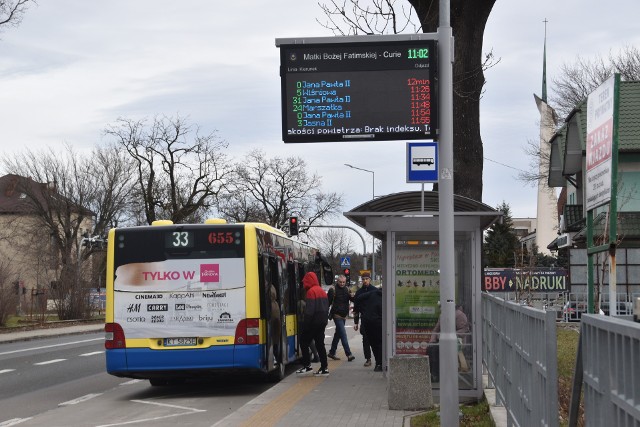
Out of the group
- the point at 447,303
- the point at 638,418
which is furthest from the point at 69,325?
the point at 638,418

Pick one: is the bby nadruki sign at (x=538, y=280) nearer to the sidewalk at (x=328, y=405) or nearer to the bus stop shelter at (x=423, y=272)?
the sidewalk at (x=328, y=405)

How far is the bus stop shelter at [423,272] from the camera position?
44.8ft

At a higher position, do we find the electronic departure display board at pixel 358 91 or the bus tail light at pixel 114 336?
the electronic departure display board at pixel 358 91

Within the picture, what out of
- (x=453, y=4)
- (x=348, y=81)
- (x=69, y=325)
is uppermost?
(x=453, y=4)

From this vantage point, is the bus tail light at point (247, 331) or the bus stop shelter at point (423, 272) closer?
the bus stop shelter at point (423, 272)

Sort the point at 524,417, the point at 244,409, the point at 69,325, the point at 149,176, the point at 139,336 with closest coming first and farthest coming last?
1. the point at 524,417
2. the point at 244,409
3. the point at 139,336
4. the point at 69,325
5. the point at 149,176

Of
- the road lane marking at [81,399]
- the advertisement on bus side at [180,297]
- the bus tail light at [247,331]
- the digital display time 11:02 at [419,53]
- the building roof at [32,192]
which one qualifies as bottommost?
the road lane marking at [81,399]

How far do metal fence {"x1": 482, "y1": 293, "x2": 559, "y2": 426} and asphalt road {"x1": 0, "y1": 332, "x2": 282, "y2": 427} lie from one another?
15.4ft

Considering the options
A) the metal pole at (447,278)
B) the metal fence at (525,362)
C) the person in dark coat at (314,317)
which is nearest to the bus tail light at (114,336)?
the person in dark coat at (314,317)

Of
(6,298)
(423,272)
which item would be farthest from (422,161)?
(6,298)

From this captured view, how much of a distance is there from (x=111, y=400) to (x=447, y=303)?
Result: 24.7ft

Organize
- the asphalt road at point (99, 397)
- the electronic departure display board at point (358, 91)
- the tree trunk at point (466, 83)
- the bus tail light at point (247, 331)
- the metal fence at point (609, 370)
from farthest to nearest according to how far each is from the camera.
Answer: the tree trunk at point (466, 83), the bus tail light at point (247, 331), the asphalt road at point (99, 397), the electronic departure display board at point (358, 91), the metal fence at point (609, 370)

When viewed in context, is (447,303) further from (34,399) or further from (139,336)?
(34,399)

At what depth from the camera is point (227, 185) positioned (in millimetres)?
72875
